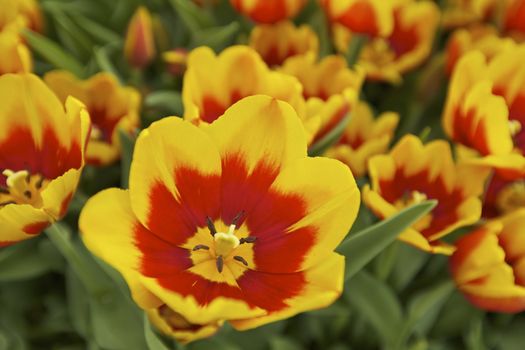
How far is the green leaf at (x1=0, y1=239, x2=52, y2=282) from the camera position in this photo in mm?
865

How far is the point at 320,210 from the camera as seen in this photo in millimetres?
636

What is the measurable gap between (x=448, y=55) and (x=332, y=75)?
0.22 meters

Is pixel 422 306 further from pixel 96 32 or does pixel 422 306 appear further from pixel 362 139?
pixel 96 32

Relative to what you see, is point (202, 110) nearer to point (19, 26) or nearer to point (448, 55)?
point (19, 26)

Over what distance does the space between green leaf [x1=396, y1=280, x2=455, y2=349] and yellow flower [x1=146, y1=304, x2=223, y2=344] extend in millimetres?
311

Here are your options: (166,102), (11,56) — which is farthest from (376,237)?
(11,56)

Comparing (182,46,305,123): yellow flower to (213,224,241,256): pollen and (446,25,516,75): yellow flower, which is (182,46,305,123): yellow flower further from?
(446,25,516,75): yellow flower

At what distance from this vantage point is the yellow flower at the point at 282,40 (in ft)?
3.36

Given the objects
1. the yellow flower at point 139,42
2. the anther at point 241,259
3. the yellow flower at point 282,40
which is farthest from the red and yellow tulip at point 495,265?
the yellow flower at point 139,42

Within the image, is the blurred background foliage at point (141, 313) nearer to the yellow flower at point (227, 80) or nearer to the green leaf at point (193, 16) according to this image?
the green leaf at point (193, 16)

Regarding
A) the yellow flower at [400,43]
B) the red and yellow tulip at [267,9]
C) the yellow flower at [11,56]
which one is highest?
the yellow flower at [11,56]

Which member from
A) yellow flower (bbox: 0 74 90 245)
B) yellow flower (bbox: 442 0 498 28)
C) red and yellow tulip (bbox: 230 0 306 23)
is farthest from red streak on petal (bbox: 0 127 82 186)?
yellow flower (bbox: 442 0 498 28)

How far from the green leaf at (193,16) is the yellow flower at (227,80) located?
10.9 inches

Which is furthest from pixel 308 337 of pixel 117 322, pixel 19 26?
pixel 19 26
